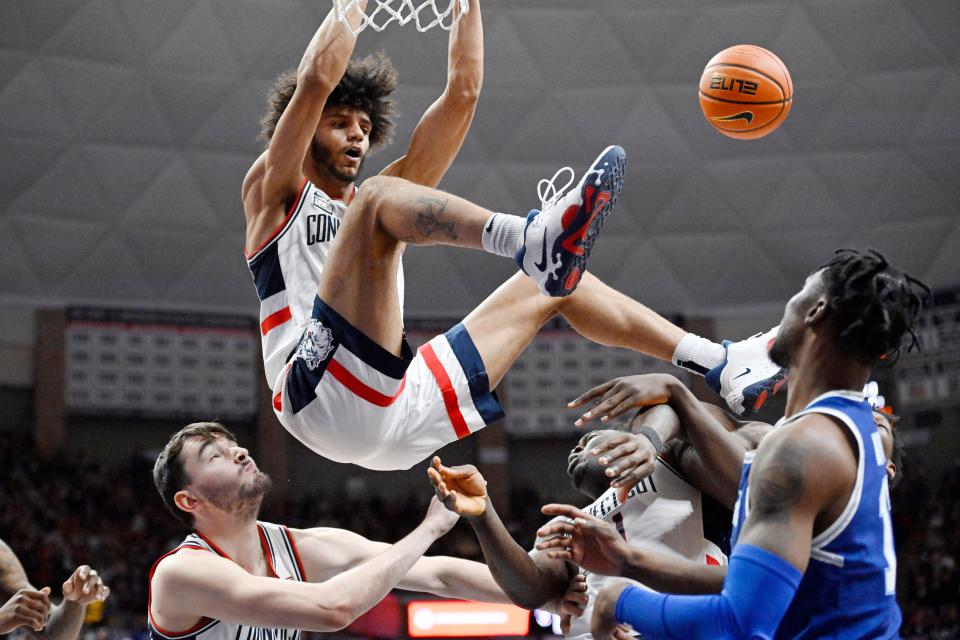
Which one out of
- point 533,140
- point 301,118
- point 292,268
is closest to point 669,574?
point 292,268

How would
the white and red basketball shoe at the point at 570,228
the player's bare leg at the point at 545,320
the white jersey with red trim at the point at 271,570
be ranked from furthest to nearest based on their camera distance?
the player's bare leg at the point at 545,320, the white jersey with red trim at the point at 271,570, the white and red basketball shoe at the point at 570,228

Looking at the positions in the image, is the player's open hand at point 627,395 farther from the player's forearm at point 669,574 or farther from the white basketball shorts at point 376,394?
the player's forearm at point 669,574

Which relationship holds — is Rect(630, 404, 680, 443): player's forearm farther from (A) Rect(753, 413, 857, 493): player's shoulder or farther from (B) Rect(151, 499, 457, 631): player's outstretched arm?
(A) Rect(753, 413, 857, 493): player's shoulder

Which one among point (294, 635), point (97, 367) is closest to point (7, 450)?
point (97, 367)

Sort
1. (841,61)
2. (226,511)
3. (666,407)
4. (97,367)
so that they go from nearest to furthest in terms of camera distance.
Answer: (666,407)
(226,511)
(841,61)
(97,367)

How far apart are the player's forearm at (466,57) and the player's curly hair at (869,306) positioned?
2372 mm

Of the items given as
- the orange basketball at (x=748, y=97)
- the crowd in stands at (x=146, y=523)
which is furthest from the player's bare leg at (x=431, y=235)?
the crowd in stands at (x=146, y=523)

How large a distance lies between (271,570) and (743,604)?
2.34 meters

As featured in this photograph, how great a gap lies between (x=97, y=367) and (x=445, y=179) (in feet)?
21.7

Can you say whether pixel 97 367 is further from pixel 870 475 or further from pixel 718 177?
pixel 870 475

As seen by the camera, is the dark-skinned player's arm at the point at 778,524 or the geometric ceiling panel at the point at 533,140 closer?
the dark-skinned player's arm at the point at 778,524

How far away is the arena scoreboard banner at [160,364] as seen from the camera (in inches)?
689

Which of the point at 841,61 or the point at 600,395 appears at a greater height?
the point at 841,61

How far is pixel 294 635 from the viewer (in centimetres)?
436
